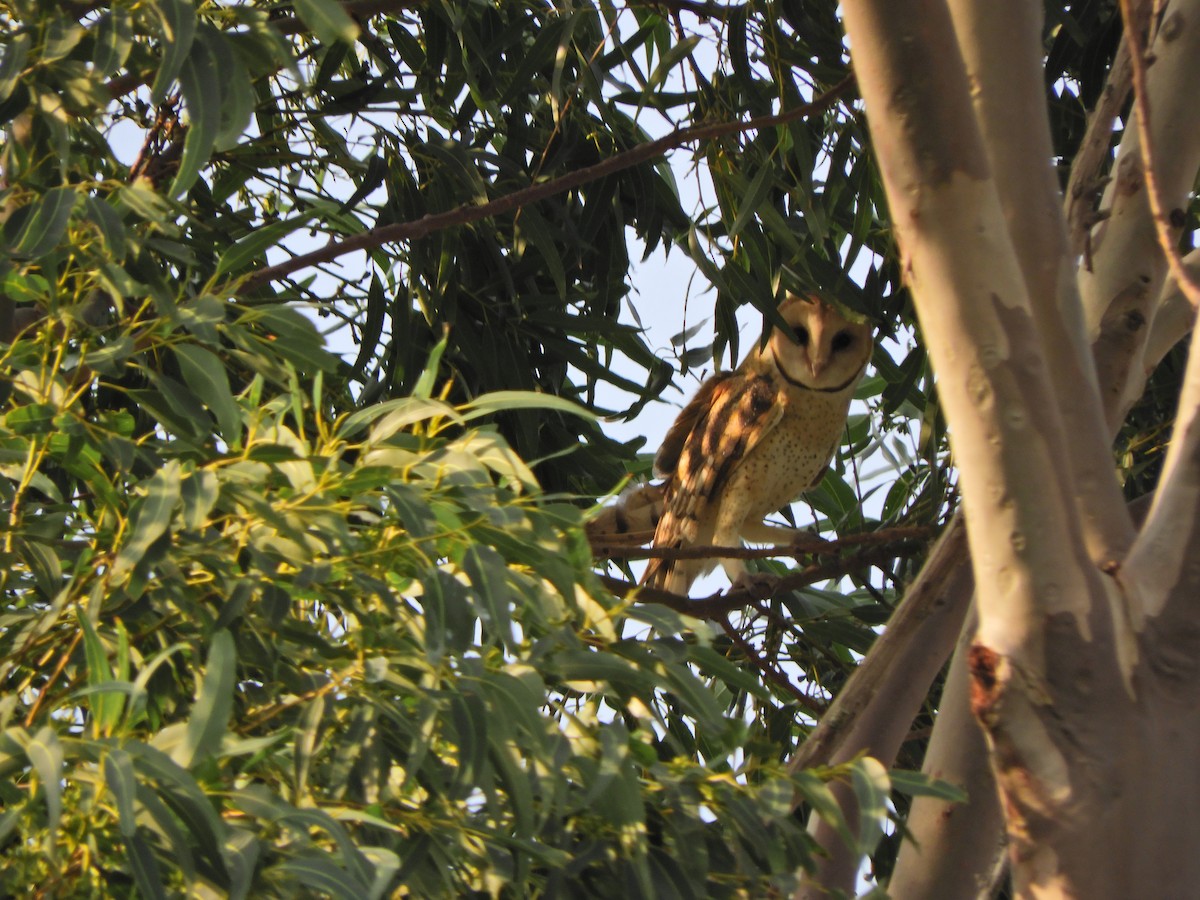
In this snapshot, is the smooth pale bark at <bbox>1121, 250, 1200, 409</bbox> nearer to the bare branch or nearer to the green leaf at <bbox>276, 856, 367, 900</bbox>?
the bare branch

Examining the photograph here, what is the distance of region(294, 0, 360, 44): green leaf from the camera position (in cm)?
103

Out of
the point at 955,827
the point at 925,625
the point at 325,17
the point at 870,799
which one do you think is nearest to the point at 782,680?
the point at 925,625

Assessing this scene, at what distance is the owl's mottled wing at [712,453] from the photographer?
2754 mm

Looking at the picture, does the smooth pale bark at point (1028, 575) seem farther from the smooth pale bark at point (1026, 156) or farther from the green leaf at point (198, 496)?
the green leaf at point (198, 496)

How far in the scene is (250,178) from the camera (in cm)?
231

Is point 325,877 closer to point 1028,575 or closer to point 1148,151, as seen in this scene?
point 1028,575

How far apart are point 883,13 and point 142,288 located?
0.54m

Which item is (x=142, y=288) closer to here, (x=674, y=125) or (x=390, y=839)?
(x=390, y=839)

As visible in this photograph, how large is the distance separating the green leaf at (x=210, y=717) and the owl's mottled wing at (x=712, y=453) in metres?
1.85

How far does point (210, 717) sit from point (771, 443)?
80.0 inches

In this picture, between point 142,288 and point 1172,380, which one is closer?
point 142,288

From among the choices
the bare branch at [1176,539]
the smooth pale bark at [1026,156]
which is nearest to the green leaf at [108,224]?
the smooth pale bark at [1026,156]

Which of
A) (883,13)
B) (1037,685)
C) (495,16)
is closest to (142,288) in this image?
(883,13)

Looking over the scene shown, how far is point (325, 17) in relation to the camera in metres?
1.04
